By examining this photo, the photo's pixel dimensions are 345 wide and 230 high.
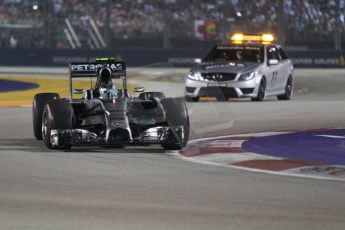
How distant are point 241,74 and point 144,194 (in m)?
14.5

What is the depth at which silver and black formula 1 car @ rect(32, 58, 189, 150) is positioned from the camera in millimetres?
12477

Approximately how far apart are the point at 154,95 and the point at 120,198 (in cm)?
510

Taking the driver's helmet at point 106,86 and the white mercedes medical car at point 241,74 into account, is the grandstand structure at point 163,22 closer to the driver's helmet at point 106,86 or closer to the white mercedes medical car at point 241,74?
the white mercedes medical car at point 241,74

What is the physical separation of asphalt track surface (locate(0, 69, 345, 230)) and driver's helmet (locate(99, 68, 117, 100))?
0.80 m

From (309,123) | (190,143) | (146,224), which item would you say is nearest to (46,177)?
(146,224)

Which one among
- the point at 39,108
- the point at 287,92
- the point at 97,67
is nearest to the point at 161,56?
the point at 287,92

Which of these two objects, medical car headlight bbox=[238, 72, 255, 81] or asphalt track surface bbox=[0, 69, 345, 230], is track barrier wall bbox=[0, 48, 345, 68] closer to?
medical car headlight bbox=[238, 72, 255, 81]

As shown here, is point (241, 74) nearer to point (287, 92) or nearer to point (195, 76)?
point (195, 76)

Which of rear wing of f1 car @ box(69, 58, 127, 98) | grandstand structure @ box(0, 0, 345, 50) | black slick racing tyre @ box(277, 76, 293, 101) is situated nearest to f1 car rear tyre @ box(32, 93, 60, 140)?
rear wing of f1 car @ box(69, 58, 127, 98)

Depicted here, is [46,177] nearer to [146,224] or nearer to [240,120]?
[146,224]

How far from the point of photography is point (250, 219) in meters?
7.48

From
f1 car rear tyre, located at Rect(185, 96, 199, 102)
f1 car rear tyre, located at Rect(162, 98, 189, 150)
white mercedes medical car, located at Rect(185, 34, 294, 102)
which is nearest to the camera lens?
f1 car rear tyre, located at Rect(162, 98, 189, 150)

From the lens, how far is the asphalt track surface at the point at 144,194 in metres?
7.39

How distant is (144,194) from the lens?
28.9 feet
